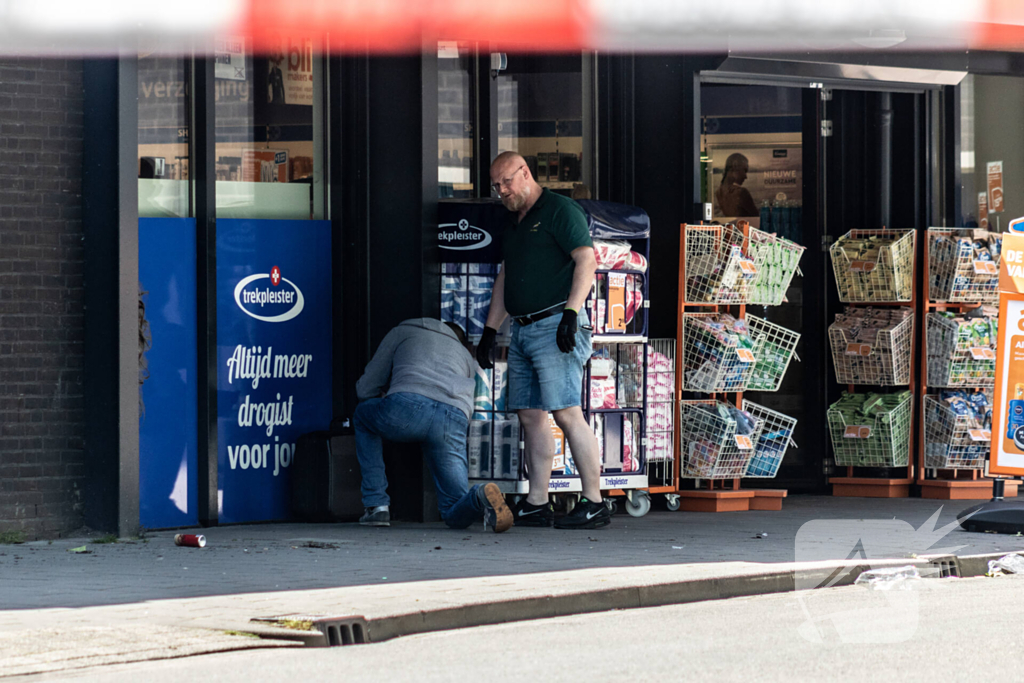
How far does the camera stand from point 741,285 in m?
11.5

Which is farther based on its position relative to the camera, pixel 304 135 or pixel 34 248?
pixel 304 135

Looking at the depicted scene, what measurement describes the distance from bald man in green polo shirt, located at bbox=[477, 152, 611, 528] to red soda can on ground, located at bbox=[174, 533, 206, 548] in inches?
84.6

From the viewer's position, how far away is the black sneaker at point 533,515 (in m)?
10.3

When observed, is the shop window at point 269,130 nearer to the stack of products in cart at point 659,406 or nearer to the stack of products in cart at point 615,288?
the stack of products in cart at point 615,288

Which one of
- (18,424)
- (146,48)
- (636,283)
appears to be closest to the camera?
(18,424)

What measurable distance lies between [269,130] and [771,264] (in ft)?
12.3

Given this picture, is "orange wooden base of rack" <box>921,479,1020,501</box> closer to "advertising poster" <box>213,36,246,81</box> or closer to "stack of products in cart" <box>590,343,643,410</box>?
"stack of products in cart" <box>590,343,643,410</box>

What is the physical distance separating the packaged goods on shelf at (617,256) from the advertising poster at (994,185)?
13.2 ft

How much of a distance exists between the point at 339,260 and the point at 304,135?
35.5 inches

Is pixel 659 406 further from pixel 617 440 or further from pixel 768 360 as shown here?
pixel 768 360

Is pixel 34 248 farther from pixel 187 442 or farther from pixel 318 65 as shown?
pixel 318 65

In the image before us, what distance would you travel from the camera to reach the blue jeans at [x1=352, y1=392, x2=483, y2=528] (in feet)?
32.8

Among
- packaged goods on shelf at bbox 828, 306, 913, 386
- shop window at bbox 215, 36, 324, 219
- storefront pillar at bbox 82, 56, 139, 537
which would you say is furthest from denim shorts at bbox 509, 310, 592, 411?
packaged goods on shelf at bbox 828, 306, 913, 386

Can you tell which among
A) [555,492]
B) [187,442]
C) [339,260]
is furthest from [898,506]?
[187,442]
